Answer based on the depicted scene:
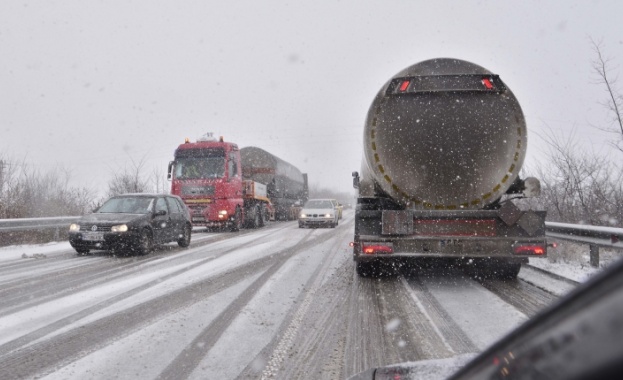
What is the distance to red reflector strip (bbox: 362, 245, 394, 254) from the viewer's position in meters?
6.46

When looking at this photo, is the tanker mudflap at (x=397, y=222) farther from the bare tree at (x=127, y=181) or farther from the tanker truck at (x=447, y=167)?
the bare tree at (x=127, y=181)

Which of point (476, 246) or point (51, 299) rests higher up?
point (476, 246)

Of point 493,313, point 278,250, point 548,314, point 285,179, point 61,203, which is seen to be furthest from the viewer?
point 285,179

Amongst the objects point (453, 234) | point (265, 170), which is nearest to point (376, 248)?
point (453, 234)

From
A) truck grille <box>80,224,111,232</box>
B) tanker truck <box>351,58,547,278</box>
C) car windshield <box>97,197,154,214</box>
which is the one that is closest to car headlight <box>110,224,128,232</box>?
truck grille <box>80,224,111,232</box>

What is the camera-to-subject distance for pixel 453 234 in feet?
21.0

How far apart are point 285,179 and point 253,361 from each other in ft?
86.8

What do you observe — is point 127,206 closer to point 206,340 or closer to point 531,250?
point 206,340

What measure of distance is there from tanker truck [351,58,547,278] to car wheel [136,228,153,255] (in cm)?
606

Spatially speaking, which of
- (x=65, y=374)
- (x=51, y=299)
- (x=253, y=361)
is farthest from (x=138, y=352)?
(x=51, y=299)

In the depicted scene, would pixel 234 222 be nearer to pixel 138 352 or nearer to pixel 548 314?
pixel 138 352

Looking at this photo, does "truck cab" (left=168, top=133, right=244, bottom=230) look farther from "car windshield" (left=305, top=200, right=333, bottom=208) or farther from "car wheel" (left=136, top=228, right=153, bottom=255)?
"car wheel" (left=136, top=228, right=153, bottom=255)

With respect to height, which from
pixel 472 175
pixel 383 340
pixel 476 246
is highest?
pixel 472 175

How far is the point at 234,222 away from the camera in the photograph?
767 inches
